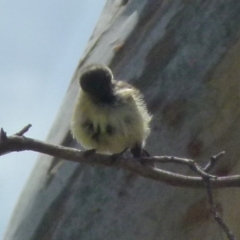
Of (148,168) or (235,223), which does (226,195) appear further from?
(148,168)

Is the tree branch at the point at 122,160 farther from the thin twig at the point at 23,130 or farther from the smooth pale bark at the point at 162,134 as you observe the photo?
the smooth pale bark at the point at 162,134

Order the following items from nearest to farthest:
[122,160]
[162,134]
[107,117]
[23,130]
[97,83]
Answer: [23,130] < [122,160] < [107,117] < [97,83] < [162,134]

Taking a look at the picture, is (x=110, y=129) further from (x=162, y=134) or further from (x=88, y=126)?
(x=162, y=134)

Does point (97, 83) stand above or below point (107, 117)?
above

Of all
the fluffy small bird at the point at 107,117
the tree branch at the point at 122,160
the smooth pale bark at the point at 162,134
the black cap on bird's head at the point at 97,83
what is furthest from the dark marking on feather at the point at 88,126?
the smooth pale bark at the point at 162,134

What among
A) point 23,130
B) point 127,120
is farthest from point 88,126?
point 23,130

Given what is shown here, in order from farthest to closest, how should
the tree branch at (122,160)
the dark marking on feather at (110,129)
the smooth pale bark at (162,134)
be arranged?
the smooth pale bark at (162,134)
the dark marking on feather at (110,129)
the tree branch at (122,160)

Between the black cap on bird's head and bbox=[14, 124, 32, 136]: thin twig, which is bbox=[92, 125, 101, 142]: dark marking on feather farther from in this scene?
bbox=[14, 124, 32, 136]: thin twig
